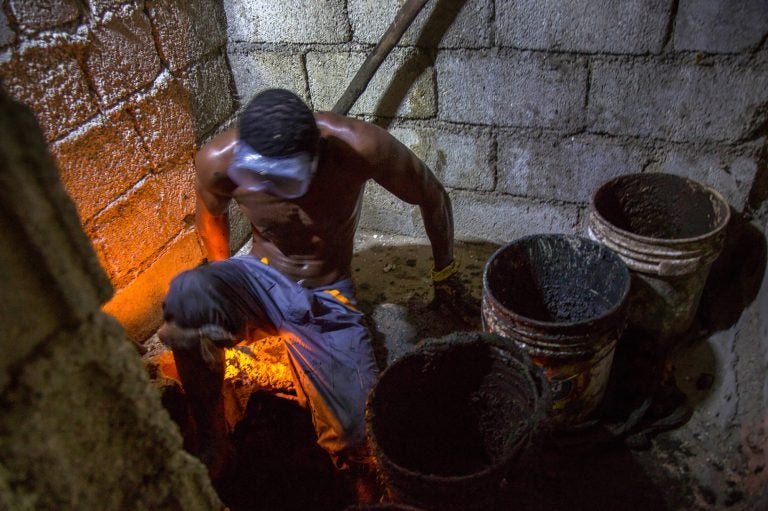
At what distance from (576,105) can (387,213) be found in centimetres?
163

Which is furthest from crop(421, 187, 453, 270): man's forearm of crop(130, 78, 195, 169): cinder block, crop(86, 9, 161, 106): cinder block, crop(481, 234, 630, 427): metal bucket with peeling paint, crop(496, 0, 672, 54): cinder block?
crop(86, 9, 161, 106): cinder block

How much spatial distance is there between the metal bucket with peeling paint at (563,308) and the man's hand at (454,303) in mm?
411

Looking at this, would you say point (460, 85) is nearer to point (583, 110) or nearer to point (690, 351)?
point (583, 110)

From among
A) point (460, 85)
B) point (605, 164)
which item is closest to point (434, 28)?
point (460, 85)

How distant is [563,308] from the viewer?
296 cm

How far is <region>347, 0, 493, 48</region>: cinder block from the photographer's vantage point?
121 inches

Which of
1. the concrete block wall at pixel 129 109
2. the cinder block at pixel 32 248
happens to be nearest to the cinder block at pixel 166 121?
the concrete block wall at pixel 129 109

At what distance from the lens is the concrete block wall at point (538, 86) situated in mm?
2783

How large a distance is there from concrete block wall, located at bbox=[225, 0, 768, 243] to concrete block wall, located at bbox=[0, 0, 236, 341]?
17.7 inches

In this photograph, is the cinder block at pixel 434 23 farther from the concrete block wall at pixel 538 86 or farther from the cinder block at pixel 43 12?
the cinder block at pixel 43 12

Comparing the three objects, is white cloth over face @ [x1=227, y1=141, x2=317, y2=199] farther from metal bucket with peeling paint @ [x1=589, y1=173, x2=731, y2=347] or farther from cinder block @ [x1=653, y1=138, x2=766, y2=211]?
cinder block @ [x1=653, y1=138, x2=766, y2=211]

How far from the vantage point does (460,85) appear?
10.9 feet

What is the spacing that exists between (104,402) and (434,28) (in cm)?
289

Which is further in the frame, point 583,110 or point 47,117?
point 583,110
